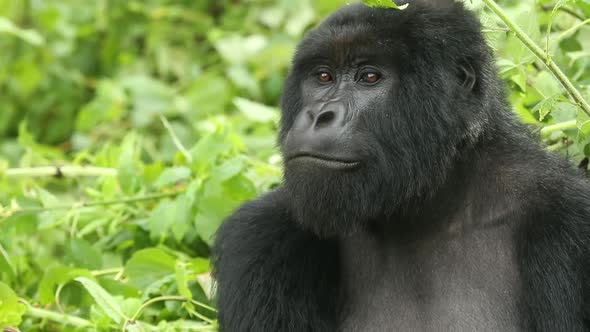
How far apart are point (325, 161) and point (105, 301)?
1165 millimetres

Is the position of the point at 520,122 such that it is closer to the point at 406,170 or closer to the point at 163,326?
the point at 406,170

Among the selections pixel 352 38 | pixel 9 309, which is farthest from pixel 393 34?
pixel 9 309

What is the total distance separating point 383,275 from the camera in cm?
411

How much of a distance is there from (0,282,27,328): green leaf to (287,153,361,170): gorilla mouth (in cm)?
129

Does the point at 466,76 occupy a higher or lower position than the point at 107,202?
higher

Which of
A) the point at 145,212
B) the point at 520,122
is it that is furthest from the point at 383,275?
the point at 145,212

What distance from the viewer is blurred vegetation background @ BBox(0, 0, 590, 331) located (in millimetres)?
4703

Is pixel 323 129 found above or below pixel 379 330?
above

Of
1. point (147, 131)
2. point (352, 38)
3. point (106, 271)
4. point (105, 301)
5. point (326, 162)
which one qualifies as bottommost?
point (147, 131)

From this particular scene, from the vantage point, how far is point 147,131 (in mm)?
7875

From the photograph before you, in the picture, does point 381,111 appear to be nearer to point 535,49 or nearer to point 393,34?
point 393,34

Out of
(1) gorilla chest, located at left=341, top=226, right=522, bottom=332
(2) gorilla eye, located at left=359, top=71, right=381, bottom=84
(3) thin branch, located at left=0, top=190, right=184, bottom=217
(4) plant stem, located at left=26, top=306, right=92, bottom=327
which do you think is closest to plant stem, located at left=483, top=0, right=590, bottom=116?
(2) gorilla eye, located at left=359, top=71, right=381, bottom=84

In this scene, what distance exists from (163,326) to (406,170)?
3.99 feet

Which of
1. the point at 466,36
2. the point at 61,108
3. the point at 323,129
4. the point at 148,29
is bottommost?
the point at 61,108
